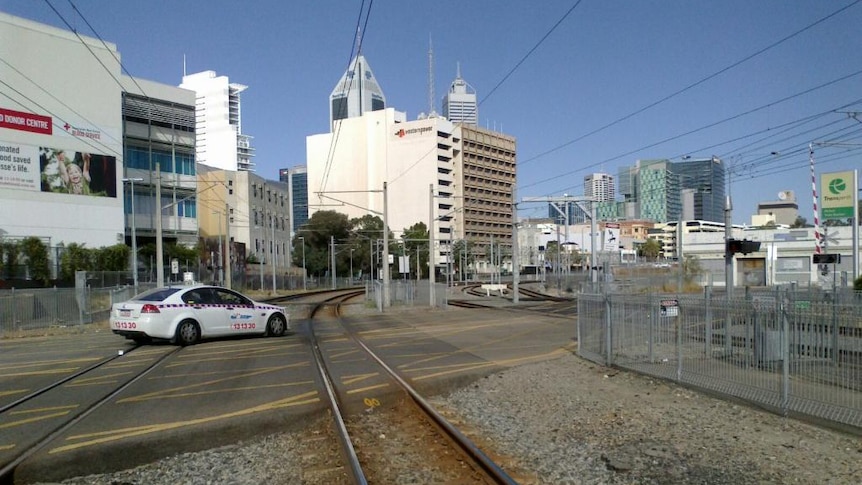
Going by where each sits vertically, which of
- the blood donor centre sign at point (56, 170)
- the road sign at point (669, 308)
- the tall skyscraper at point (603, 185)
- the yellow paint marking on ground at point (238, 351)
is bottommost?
the yellow paint marking on ground at point (238, 351)

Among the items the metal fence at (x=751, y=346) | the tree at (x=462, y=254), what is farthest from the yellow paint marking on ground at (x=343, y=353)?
the tree at (x=462, y=254)

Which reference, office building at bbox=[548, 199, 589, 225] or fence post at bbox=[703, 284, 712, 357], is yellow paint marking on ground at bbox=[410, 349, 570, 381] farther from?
office building at bbox=[548, 199, 589, 225]

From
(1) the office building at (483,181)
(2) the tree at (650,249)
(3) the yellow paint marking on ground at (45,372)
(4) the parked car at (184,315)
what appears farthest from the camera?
(1) the office building at (483,181)

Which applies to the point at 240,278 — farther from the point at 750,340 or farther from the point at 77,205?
the point at 750,340

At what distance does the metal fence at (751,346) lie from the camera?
8234mm

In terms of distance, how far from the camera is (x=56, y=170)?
60.3m

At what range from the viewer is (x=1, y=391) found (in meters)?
11.1

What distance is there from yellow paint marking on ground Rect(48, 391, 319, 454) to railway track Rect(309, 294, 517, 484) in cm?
51

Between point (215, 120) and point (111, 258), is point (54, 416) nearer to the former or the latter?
point (111, 258)

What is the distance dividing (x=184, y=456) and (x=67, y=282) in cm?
5281

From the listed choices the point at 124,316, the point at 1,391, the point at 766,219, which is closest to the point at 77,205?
the point at 124,316

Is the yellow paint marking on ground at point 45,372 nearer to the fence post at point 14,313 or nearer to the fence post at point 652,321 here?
the fence post at point 652,321

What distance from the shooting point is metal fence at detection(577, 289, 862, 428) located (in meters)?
8.23

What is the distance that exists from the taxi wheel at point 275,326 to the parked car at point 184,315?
450 mm
